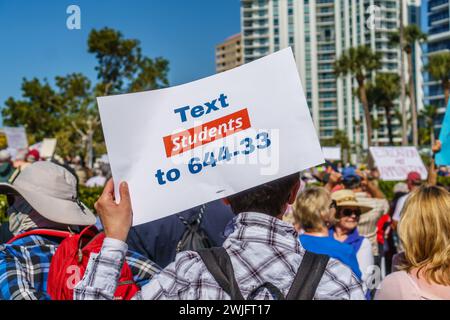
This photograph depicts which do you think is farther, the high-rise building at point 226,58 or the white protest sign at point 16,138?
the white protest sign at point 16,138

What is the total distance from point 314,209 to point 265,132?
2.39 meters

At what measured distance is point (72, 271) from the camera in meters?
2.16

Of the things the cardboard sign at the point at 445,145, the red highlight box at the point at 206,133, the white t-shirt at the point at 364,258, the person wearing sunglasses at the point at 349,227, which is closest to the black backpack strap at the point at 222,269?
the red highlight box at the point at 206,133

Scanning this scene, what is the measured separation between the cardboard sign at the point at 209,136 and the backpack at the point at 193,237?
1549 mm

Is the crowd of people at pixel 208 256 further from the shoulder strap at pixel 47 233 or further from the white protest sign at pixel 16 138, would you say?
the white protest sign at pixel 16 138

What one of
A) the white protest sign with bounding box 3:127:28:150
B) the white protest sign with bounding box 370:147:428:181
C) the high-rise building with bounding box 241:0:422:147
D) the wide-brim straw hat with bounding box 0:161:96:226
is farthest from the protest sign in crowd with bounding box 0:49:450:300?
the high-rise building with bounding box 241:0:422:147

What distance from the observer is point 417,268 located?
238 centimetres

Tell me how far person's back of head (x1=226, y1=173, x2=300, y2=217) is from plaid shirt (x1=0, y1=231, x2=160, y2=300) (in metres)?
0.55

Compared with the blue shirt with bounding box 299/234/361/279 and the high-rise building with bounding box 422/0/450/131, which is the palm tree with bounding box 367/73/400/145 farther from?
the blue shirt with bounding box 299/234/361/279

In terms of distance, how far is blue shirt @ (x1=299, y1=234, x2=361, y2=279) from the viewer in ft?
12.4

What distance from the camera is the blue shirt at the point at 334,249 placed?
12.4ft

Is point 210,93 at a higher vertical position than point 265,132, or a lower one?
higher
